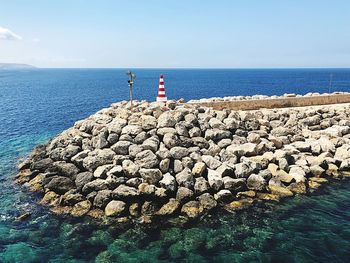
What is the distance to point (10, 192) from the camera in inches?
755

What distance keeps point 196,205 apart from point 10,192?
34.6ft

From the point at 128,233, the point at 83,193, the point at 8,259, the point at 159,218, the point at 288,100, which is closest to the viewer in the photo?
the point at 8,259

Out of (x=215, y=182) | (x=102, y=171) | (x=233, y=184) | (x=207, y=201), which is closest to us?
(x=207, y=201)

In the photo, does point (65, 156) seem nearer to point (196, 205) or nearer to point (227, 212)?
point (196, 205)

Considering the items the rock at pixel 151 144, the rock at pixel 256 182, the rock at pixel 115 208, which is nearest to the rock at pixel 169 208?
the rock at pixel 115 208

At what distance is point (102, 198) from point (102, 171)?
1992mm

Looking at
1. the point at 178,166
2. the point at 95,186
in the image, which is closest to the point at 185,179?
the point at 178,166

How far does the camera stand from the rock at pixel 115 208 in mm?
15805

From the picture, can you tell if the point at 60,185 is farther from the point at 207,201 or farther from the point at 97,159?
the point at 207,201

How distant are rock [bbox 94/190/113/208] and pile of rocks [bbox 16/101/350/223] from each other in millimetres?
48

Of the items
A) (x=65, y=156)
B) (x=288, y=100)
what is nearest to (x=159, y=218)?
(x=65, y=156)

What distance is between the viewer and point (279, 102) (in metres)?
30.6

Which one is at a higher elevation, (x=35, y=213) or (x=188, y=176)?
(x=188, y=176)

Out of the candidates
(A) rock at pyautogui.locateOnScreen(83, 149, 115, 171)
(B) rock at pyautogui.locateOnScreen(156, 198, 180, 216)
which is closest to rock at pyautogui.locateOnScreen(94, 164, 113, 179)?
(A) rock at pyautogui.locateOnScreen(83, 149, 115, 171)
